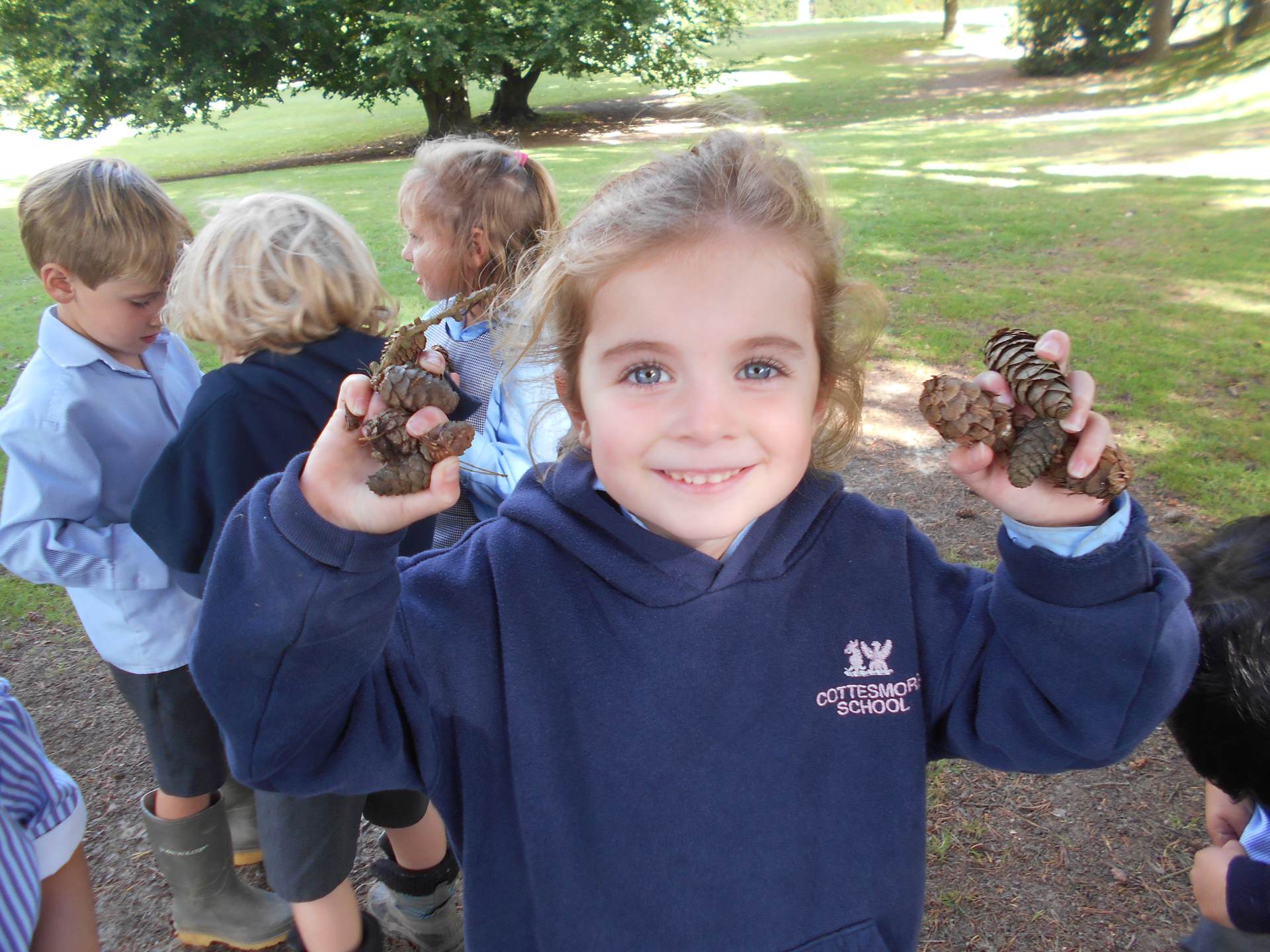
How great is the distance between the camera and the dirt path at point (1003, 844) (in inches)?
114

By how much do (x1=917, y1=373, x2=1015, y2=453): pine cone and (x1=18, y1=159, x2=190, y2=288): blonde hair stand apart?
2.51 m

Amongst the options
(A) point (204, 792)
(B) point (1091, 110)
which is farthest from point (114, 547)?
(B) point (1091, 110)

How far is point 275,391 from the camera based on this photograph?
241 cm

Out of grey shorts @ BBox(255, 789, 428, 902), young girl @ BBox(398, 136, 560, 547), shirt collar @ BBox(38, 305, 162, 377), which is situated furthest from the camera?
young girl @ BBox(398, 136, 560, 547)

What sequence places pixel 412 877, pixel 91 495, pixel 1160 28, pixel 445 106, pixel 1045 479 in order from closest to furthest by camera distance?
pixel 1045 479 < pixel 91 495 < pixel 412 877 < pixel 1160 28 < pixel 445 106

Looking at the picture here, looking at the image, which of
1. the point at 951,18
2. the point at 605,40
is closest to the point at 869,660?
the point at 605,40

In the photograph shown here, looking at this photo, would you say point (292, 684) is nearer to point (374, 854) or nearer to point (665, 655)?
point (665, 655)

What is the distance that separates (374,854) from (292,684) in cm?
233

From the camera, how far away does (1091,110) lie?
21.2m

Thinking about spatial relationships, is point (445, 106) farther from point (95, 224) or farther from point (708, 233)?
point (708, 233)

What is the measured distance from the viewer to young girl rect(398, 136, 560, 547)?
302 centimetres

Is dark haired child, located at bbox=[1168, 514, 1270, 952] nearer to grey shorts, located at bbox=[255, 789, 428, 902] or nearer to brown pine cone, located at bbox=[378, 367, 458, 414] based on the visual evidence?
brown pine cone, located at bbox=[378, 367, 458, 414]

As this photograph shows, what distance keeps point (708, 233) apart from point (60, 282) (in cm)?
223

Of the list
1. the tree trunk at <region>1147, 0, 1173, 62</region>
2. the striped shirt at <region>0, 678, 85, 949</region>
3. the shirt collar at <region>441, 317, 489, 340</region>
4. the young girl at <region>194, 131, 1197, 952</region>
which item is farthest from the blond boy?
the tree trunk at <region>1147, 0, 1173, 62</region>
